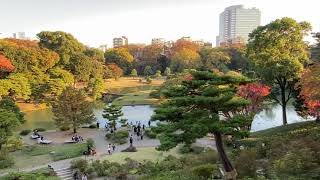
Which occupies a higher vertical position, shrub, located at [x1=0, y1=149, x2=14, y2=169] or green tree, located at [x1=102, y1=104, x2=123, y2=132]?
green tree, located at [x1=102, y1=104, x2=123, y2=132]

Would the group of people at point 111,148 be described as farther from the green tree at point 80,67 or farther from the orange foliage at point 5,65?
the green tree at point 80,67

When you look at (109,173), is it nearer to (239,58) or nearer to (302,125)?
(302,125)

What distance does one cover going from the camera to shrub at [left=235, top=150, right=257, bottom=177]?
1617 cm

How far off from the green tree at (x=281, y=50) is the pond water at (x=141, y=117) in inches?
320

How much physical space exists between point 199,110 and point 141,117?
28.7 meters

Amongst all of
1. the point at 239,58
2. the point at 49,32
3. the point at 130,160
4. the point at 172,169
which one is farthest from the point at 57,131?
the point at 239,58

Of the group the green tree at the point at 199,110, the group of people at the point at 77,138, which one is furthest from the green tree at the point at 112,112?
the green tree at the point at 199,110

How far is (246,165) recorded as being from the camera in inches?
648

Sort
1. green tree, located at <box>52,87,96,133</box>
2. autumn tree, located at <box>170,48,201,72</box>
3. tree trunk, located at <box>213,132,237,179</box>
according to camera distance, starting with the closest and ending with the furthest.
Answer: tree trunk, located at <box>213,132,237,179</box> → green tree, located at <box>52,87,96,133</box> → autumn tree, located at <box>170,48,201,72</box>

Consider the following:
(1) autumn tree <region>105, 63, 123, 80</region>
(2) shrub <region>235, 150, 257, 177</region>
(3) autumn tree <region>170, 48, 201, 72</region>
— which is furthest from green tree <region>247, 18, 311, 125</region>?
(1) autumn tree <region>105, 63, 123, 80</region>

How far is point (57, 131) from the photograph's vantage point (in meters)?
34.6

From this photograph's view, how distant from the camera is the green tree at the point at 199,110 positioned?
15.0 meters

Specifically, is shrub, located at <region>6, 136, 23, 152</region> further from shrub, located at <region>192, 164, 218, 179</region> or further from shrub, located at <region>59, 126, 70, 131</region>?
shrub, located at <region>192, 164, 218, 179</region>

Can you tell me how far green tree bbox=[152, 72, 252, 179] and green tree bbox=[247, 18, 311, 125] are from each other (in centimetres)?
1358
